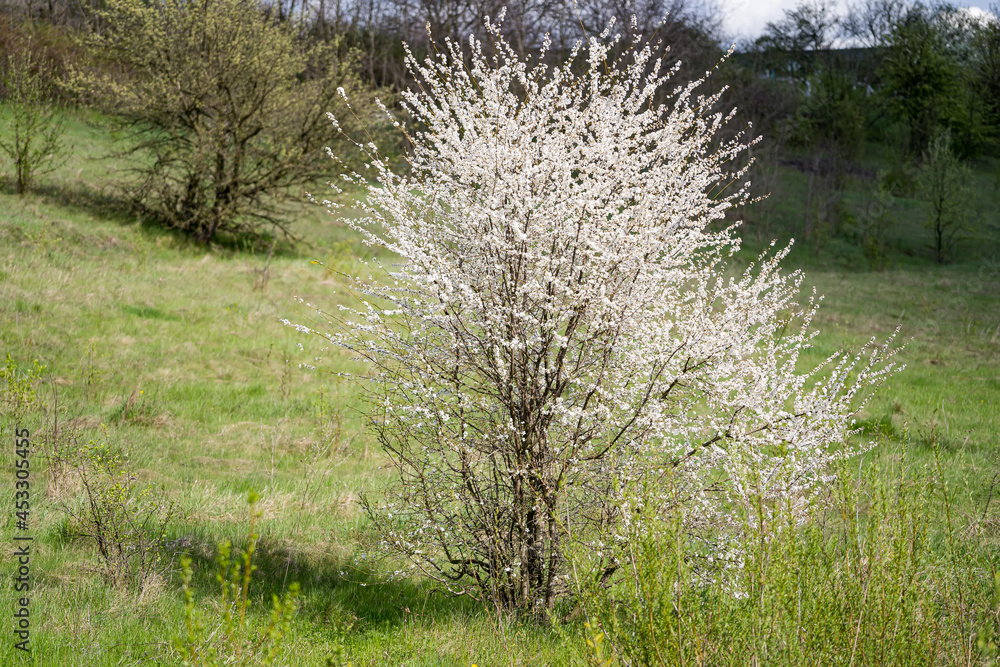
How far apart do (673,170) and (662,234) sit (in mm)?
370

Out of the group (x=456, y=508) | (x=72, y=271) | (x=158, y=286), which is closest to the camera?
(x=456, y=508)

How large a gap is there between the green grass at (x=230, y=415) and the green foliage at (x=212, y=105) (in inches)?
38.9

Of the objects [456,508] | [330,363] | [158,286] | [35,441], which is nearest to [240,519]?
[456,508]

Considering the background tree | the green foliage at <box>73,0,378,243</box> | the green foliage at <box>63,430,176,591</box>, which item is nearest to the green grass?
the green foliage at <box>63,430,176,591</box>

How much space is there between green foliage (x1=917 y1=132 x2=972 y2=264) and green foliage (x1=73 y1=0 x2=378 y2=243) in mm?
23181

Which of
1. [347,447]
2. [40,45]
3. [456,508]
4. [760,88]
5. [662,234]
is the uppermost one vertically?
[760,88]

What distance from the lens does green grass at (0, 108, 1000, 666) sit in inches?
134

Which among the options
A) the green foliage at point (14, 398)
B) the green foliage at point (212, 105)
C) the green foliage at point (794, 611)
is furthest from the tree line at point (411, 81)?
the green foliage at point (14, 398)

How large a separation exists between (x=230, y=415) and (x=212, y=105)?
29.7 ft

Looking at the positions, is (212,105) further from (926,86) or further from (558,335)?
(926,86)

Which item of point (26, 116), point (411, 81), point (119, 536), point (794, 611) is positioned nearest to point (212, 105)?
point (26, 116)

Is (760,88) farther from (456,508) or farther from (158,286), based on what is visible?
(456,508)

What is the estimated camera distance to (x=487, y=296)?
11.9 ft

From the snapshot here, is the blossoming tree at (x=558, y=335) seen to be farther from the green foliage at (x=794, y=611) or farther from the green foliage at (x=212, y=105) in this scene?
the green foliage at (x=212, y=105)
